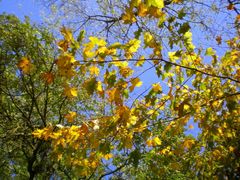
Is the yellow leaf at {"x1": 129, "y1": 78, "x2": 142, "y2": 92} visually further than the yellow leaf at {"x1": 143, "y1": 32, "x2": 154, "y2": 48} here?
No


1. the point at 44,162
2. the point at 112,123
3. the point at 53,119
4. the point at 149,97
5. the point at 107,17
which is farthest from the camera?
the point at 53,119

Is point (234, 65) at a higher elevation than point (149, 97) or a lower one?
higher

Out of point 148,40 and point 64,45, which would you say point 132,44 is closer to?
point 148,40

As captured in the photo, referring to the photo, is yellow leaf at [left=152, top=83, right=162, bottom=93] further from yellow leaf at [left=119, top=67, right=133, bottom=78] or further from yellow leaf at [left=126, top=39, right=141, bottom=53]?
yellow leaf at [left=126, top=39, right=141, bottom=53]

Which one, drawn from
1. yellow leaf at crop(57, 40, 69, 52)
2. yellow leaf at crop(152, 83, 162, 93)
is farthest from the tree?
yellow leaf at crop(57, 40, 69, 52)

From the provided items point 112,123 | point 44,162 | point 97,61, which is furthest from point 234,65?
point 44,162

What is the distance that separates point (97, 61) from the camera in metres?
2.88

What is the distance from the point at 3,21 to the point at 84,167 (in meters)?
6.65

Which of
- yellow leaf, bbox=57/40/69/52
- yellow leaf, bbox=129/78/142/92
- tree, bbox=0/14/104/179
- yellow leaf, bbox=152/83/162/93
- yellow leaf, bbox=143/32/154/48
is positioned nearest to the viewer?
yellow leaf, bbox=57/40/69/52

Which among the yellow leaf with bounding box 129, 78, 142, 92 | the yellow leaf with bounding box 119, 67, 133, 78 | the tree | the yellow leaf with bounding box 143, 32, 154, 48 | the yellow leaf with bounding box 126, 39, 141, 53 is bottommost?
the yellow leaf with bounding box 129, 78, 142, 92

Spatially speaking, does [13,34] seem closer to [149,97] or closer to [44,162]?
[44,162]

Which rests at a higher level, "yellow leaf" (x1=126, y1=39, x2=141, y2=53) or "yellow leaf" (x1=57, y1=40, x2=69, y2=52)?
"yellow leaf" (x1=126, y1=39, x2=141, y2=53)

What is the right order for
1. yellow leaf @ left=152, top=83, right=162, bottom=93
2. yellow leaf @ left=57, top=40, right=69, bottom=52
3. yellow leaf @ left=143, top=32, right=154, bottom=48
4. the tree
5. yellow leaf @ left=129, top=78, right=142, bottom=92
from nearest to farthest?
yellow leaf @ left=57, top=40, right=69, bottom=52 → yellow leaf @ left=129, top=78, right=142, bottom=92 → yellow leaf @ left=143, top=32, right=154, bottom=48 → yellow leaf @ left=152, top=83, right=162, bottom=93 → the tree

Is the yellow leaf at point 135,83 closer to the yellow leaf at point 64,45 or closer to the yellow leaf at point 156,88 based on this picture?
the yellow leaf at point 156,88
